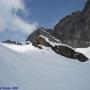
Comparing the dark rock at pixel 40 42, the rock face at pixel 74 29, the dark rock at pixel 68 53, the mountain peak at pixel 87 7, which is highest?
the mountain peak at pixel 87 7

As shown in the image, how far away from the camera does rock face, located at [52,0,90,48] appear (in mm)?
61000

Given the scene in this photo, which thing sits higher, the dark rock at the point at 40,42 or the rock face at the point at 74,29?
the rock face at the point at 74,29

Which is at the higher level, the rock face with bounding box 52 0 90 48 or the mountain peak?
the mountain peak

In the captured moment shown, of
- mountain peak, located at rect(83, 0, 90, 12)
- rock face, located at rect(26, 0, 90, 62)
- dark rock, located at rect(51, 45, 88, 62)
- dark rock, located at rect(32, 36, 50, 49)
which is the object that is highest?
mountain peak, located at rect(83, 0, 90, 12)

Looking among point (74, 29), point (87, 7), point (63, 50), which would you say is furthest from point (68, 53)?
point (87, 7)

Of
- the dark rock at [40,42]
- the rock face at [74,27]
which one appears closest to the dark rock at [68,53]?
the dark rock at [40,42]

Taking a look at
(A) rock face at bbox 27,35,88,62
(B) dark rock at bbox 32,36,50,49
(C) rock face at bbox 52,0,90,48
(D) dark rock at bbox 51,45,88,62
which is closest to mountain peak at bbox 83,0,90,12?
(C) rock face at bbox 52,0,90,48

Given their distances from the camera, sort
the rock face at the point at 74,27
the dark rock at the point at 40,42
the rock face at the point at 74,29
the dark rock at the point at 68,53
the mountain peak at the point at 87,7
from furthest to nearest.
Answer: the mountain peak at the point at 87,7 < the rock face at the point at 74,27 < the rock face at the point at 74,29 < the dark rock at the point at 40,42 < the dark rock at the point at 68,53

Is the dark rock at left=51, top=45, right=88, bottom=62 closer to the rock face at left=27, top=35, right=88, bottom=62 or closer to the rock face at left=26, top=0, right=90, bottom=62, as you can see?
the rock face at left=27, top=35, right=88, bottom=62

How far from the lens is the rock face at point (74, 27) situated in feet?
200

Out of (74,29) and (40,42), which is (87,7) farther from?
(40,42)

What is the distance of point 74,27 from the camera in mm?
66250

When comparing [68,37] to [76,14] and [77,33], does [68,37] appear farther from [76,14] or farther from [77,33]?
[76,14]

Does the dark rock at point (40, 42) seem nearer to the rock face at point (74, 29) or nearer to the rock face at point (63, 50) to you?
the rock face at point (63, 50)
